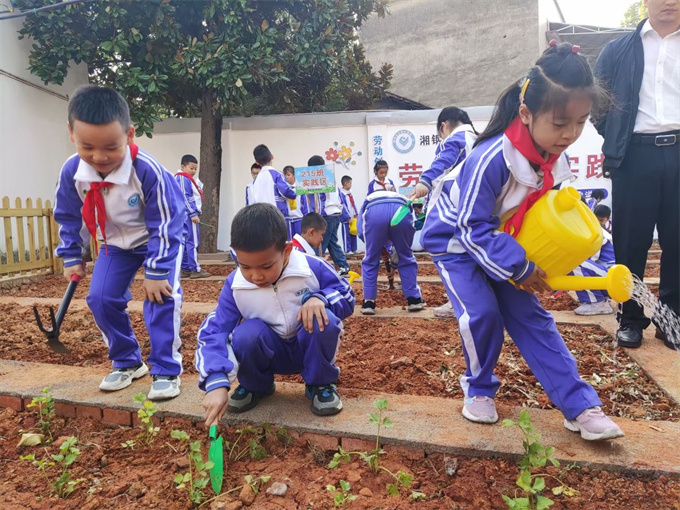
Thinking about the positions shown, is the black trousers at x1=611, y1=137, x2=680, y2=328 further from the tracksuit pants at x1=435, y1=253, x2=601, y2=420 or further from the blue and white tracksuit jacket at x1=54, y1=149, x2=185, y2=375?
the blue and white tracksuit jacket at x1=54, y1=149, x2=185, y2=375

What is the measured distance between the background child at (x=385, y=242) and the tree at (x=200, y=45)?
4.80m

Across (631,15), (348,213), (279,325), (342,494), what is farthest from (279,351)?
(631,15)

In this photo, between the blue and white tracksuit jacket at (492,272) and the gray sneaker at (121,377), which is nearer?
the blue and white tracksuit jacket at (492,272)

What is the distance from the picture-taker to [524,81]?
6.37 feet

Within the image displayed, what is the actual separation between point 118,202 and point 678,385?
2.86 meters

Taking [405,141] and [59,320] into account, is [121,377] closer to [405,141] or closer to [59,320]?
[59,320]

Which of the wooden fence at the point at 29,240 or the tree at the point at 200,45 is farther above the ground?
the tree at the point at 200,45

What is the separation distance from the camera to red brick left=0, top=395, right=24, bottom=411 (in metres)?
2.52

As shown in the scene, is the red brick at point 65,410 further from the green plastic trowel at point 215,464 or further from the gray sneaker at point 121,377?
the green plastic trowel at point 215,464

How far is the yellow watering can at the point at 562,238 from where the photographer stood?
1.74 meters

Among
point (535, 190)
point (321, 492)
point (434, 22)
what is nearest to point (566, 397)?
point (535, 190)

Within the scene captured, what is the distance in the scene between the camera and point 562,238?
176cm

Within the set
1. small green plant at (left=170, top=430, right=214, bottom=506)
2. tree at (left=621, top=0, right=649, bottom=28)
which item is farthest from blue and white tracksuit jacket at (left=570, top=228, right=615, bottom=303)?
tree at (left=621, top=0, right=649, bottom=28)

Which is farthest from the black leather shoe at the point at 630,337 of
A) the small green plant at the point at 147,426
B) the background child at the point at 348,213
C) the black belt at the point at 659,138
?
the background child at the point at 348,213
